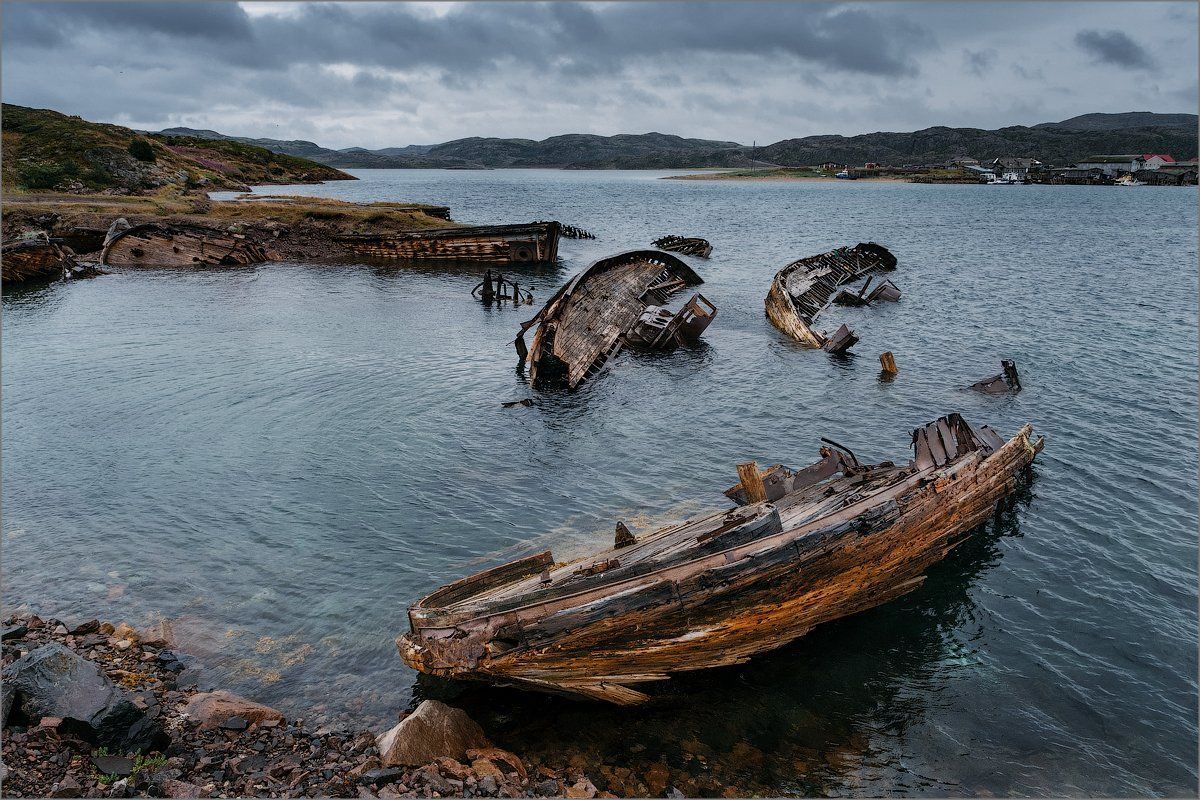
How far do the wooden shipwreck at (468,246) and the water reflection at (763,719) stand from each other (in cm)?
5017

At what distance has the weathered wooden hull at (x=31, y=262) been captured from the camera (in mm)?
45344

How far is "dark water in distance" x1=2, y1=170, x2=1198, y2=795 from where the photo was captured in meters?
11.1

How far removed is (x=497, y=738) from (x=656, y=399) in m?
17.8

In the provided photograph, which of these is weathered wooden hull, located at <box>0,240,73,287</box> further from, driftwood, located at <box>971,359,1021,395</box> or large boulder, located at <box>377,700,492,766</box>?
driftwood, located at <box>971,359,1021,395</box>

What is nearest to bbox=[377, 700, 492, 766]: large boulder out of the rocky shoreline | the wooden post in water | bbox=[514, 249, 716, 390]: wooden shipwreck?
the rocky shoreline

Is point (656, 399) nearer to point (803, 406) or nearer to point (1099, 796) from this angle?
point (803, 406)

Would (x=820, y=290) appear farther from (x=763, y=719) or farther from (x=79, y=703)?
(x=79, y=703)

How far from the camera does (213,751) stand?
31.5 ft

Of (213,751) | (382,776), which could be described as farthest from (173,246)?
(382,776)

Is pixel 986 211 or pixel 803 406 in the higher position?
pixel 986 211

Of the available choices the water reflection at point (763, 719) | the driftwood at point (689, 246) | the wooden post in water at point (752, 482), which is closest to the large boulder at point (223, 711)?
the water reflection at point (763, 719)

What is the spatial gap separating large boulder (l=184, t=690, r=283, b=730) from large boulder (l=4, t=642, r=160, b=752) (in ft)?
2.45

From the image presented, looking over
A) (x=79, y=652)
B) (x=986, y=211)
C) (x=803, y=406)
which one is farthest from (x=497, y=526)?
(x=986, y=211)

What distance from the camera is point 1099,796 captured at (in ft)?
33.4
